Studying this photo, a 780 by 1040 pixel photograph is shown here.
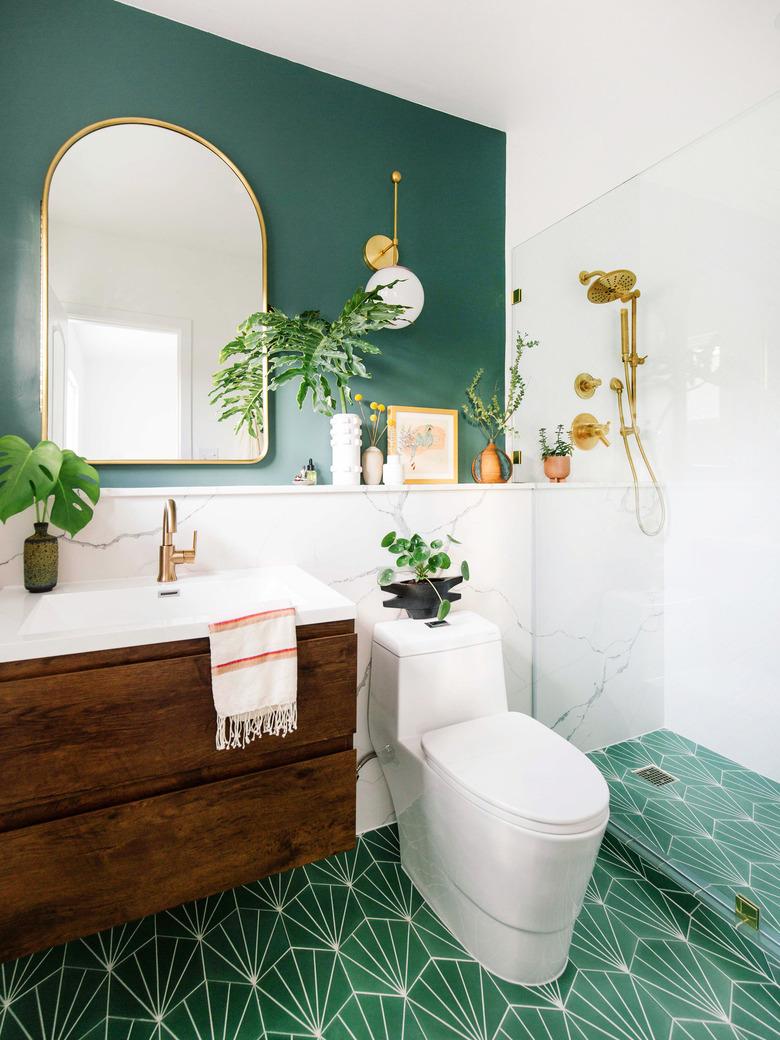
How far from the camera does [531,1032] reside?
3.85 feet

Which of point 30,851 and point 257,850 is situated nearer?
point 30,851

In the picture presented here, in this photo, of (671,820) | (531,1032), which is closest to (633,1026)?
(531,1032)

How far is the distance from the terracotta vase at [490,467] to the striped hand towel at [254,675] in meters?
1.17

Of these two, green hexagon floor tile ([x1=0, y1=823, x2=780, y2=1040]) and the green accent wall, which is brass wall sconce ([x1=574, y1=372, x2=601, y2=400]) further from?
green hexagon floor tile ([x1=0, y1=823, x2=780, y2=1040])

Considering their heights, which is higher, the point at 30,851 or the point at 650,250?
the point at 650,250

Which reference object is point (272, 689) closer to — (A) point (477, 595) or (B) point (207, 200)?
(A) point (477, 595)

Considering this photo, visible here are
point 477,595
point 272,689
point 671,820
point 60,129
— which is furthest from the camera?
point 477,595

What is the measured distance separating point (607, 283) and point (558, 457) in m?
0.61

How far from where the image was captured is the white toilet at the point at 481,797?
1188mm

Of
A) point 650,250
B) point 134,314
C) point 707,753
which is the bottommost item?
point 707,753

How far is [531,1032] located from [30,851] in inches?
42.7

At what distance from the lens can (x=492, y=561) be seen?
2.08 m

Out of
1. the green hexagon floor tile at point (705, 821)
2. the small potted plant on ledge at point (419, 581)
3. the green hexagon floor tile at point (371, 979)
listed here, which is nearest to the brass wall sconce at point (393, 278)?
the small potted plant on ledge at point (419, 581)

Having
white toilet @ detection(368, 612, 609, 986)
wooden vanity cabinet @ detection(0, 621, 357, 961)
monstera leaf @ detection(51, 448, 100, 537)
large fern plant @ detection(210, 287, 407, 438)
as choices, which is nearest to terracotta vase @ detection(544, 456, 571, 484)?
white toilet @ detection(368, 612, 609, 986)
